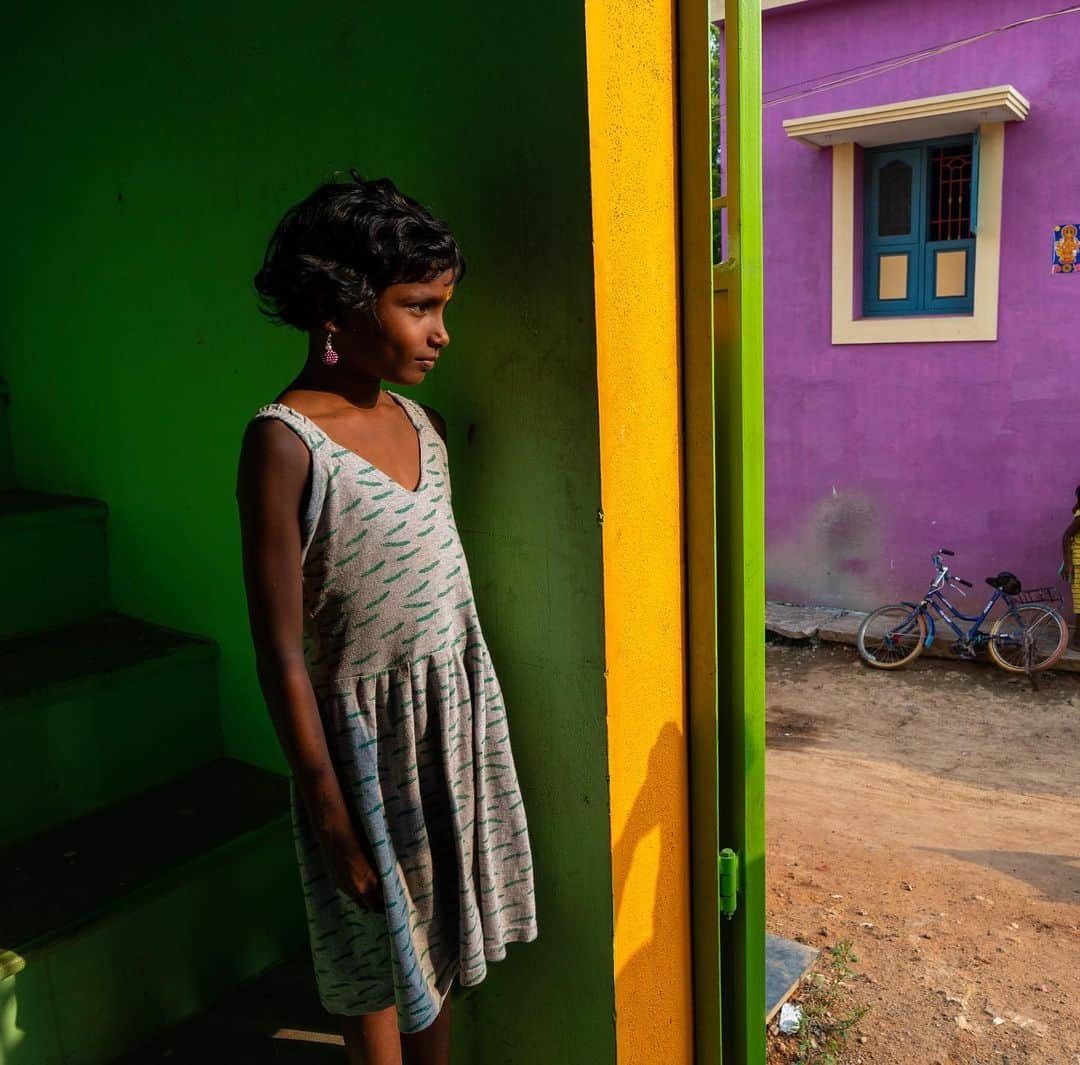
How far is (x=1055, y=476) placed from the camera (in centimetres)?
798

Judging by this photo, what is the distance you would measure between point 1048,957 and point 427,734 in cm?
316

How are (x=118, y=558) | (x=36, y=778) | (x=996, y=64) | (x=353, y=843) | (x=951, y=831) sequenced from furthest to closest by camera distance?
(x=996, y=64), (x=951, y=831), (x=118, y=558), (x=36, y=778), (x=353, y=843)

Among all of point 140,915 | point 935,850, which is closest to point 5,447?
point 140,915

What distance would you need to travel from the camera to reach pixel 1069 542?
25.2 feet

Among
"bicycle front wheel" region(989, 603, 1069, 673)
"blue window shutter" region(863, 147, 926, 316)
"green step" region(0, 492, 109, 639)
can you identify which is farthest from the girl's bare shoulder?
"blue window shutter" region(863, 147, 926, 316)

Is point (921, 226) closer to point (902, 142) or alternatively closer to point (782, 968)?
point (902, 142)

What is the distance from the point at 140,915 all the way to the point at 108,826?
1.17 ft

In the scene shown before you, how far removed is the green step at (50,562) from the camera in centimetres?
270

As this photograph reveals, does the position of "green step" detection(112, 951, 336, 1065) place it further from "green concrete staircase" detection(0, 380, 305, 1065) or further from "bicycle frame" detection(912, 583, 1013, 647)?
"bicycle frame" detection(912, 583, 1013, 647)

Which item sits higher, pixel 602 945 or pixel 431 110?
pixel 431 110

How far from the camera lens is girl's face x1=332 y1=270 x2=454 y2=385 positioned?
162 cm

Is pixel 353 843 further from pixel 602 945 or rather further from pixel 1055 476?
pixel 1055 476

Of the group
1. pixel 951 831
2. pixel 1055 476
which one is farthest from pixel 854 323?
pixel 951 831

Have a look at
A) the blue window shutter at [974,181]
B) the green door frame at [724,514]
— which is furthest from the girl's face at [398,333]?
the blue window shutter at [974,181]
